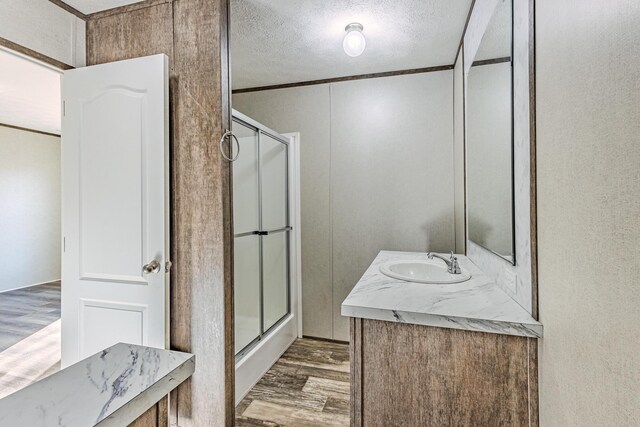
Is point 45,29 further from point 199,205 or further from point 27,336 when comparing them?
point 27,336

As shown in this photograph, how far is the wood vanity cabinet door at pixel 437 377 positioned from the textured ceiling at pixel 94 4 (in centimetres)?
214

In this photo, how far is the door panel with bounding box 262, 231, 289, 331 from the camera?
2.68 m

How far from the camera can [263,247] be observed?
2.65 m

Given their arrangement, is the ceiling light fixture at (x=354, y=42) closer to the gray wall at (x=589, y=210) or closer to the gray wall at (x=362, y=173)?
the gray wall at (x=362, y=173)

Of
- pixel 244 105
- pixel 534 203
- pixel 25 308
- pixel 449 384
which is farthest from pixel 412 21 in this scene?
pixel 25 308

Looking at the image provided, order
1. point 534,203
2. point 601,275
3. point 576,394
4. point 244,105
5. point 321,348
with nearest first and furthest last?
1. point 601,275
2. point 576,394
3. point 534,203
4. point 321,348
5. point 244,105

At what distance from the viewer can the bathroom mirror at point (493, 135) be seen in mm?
1304

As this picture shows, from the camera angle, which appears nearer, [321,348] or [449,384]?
[449,384]

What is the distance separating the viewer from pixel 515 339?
1101 millimetres

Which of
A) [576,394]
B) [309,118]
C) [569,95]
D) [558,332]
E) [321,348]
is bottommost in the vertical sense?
[321,348]

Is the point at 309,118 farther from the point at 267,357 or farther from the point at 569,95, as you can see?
the point at 569,95

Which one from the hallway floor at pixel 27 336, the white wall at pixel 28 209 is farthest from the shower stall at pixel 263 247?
the white wall at pixel 28 209

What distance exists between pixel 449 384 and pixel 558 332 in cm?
42

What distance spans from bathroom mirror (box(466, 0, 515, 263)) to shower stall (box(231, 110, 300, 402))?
1385 millimetres
